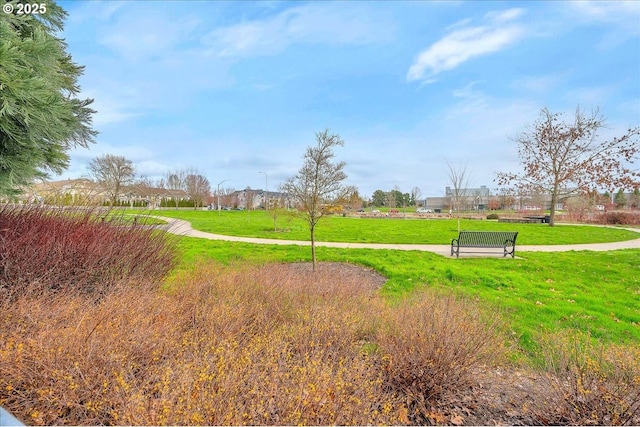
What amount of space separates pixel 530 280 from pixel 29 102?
1047 centimetres

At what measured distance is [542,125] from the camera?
26.8 metres

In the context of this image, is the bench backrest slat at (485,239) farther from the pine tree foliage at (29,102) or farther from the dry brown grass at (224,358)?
the pine tree foliage at (29,102)

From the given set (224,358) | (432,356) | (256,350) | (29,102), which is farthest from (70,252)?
(432,356)

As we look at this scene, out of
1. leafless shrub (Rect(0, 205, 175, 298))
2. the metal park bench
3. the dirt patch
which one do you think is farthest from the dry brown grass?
the metal park bench

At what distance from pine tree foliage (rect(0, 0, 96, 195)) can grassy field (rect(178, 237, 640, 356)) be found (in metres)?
3.16

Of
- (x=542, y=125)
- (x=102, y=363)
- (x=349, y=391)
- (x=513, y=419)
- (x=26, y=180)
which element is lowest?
(x=513, y=419)

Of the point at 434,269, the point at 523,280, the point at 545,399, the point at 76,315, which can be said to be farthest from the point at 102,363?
the point at 523,280

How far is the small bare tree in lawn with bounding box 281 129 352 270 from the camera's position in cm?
876

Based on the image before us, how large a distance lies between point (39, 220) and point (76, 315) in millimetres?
2977

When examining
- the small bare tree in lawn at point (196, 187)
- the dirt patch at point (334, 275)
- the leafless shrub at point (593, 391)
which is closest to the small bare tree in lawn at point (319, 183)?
the dirt patch at point (334, 275)

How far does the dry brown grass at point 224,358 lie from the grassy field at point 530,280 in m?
2.13

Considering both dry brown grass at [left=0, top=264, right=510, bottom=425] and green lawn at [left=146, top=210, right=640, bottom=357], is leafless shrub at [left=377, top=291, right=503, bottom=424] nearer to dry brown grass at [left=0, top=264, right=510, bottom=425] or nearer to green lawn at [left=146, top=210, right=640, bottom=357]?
dry brown grass at [left=0, top=264, right=510, bottom=425]

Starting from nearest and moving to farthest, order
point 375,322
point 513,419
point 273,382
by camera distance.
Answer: point 273,382 → point 513,419 → point 375,322

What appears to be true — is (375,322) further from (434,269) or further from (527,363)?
(434,269)
